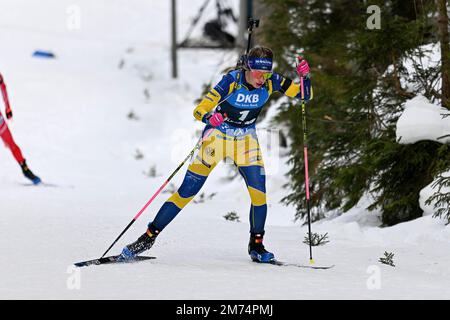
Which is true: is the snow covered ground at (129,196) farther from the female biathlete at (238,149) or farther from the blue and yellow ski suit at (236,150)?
the blue and yellow ski suit at (236,150)

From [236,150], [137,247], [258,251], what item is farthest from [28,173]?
[258,251]

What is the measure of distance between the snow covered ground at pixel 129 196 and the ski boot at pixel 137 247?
0.66ft

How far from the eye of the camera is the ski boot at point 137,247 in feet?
22.7

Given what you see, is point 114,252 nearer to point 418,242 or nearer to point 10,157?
point 418,242

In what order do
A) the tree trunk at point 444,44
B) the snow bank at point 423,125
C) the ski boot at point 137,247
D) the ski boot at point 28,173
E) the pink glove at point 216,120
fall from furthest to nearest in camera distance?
the ski boot at point 28,173 < the tree trunk at point 444,44 < the snow bank at point 423,125 < the ski boot at point 137,247 < the pink glove at point 216,120

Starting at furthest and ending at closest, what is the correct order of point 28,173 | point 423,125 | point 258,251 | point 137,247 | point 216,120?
point 28,173
point 423,125
point 258,251
point 137,247
point 216,120

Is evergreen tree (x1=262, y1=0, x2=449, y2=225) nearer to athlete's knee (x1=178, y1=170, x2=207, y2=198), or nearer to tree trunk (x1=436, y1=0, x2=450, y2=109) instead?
tree trunk (x1=436, y1=0, x2=450, y2=109)

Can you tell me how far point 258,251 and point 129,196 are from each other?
22.0 feet

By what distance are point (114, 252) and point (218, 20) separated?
19.3m

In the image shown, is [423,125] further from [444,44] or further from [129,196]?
[129,196]

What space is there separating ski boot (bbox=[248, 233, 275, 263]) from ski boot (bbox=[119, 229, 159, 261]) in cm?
90

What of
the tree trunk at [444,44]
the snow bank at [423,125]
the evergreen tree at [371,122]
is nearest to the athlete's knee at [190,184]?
the evergreen tree at [371,122]

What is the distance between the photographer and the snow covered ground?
6.00 m

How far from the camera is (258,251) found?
7.13 metres
